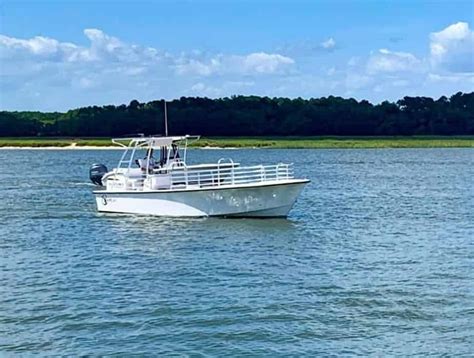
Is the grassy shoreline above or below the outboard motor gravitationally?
below

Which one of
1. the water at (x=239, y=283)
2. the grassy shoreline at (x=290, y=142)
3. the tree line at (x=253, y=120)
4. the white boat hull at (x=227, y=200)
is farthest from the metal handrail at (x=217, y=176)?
the tree line at (x=253, y=120)

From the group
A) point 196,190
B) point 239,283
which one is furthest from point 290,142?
point 239,283

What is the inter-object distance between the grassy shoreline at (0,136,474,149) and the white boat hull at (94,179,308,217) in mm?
105813

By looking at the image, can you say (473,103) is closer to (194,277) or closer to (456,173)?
(456,173)

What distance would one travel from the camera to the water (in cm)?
1811

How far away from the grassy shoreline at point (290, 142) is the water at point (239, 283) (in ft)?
352

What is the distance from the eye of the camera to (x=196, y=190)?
121ft

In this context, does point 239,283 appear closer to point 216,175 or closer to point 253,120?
point 216,175

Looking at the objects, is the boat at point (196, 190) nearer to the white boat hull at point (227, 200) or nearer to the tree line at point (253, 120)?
the white boat hull at point (227, 200)

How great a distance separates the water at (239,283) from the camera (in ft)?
59.4

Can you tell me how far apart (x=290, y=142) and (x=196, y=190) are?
4847 inches

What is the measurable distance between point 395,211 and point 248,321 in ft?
83.0

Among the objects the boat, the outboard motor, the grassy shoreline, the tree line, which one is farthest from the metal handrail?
the tree line

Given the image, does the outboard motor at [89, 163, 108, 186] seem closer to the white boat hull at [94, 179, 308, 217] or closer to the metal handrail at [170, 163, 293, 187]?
the metal handrail at [170, 163, 293, 187]
